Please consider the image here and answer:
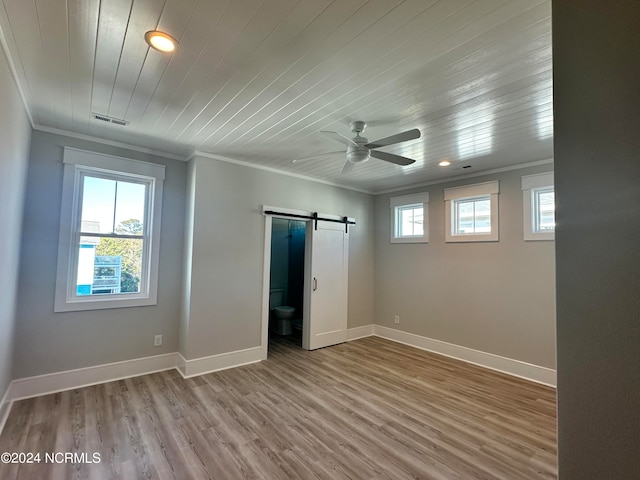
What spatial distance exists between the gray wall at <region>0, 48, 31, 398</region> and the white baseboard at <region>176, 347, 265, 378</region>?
1486mm

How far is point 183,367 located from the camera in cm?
360

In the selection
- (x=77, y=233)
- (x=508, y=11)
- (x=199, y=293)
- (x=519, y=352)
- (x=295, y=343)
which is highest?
(x=508, y=11)

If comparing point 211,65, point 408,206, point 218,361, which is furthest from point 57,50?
point 408,206

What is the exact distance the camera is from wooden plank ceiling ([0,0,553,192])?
1566 millimetres

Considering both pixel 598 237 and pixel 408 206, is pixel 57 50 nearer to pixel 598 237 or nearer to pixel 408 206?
pixel 598 237

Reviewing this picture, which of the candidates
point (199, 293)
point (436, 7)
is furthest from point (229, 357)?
point (436, 7)

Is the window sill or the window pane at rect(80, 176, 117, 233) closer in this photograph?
the window sill

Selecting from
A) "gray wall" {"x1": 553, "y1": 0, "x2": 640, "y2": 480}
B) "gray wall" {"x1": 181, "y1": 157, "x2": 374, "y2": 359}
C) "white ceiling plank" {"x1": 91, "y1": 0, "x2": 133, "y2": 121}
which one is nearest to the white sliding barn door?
"gray wall" {"x1": 181, "y1": 157, "x2": 374, "y2": 359}

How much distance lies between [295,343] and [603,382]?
453cm

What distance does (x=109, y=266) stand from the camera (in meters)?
3.49

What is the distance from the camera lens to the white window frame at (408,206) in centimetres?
491

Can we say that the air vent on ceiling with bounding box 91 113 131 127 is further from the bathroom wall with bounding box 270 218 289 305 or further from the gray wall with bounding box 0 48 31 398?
the bathroom wall with bounding box 270 218 289 305

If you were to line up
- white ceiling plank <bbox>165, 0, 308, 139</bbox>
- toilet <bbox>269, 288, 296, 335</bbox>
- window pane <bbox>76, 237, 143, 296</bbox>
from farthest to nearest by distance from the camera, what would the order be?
toilet <bbox>269, 288, 296, 335</bbox> → window pane <bbox>76, 237, 143, 296</bbox> → white ceiling plank <bbox>165, 0, 308, 139</bbox>

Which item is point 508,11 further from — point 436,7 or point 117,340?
point 117,340
